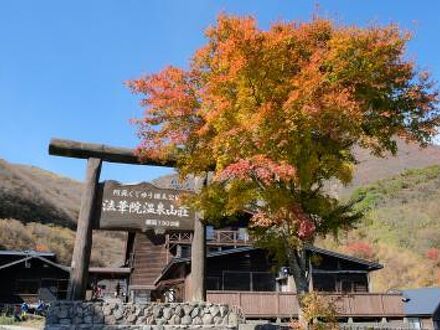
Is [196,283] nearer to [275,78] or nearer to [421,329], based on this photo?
[275,78]

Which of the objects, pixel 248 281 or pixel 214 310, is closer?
pixel 214 310

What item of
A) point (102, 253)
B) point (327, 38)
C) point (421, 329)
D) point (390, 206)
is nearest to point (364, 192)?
point (390, 206)

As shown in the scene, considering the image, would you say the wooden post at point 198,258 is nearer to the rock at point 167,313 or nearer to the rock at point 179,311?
the rock at point 179,311

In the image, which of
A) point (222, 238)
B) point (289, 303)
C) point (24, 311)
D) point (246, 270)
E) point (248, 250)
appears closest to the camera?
point (289, 303)

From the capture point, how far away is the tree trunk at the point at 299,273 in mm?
14617

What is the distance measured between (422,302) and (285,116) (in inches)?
1014

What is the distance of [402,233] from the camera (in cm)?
5778

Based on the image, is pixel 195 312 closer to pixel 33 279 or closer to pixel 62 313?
pixel 62 313

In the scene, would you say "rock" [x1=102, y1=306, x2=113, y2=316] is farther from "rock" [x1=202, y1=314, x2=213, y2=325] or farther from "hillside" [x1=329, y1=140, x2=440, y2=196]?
"hillside" [x1=329, y1=140, x2=440, y2=196]

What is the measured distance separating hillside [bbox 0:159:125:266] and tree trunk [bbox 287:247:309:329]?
5327 cm

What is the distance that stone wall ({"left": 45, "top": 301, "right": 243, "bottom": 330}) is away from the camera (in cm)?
1394

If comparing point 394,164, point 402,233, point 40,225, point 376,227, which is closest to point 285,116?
point 402,233

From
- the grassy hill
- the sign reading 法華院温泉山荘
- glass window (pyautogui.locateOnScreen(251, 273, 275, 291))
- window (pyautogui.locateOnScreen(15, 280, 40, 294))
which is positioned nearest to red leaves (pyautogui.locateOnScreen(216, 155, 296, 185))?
the sign reading 法華院温泉山荘

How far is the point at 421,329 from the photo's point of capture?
31312 mm
